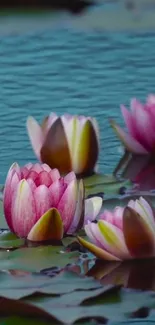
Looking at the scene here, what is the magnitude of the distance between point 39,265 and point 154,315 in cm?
28

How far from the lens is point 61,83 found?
3551 mm

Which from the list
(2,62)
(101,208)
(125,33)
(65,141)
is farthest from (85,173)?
(125,33)

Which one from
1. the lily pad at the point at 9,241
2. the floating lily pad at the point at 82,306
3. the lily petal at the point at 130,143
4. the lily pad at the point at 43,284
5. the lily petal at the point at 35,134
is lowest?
the floating lily pad at the point at 82,306

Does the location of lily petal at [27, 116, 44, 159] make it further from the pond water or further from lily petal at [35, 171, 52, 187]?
lily petal at [35, 171, 52, 187]

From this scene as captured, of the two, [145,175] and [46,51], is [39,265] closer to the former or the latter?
[145,175]

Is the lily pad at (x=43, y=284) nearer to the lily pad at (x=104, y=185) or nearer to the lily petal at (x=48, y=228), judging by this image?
the lily petal at (x=48, y=228)

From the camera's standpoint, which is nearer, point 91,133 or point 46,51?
point 91,133

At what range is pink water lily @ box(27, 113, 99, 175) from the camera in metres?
2.67

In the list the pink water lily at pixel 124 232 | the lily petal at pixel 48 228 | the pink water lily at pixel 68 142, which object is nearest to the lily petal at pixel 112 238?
the pink water lily at pixel 124 232

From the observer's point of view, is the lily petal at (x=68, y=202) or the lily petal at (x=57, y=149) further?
the lily petal at (x=57, y=149)

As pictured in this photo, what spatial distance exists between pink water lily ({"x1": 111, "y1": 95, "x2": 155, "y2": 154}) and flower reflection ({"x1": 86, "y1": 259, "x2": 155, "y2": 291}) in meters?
0.59

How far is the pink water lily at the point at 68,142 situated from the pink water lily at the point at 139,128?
115mm

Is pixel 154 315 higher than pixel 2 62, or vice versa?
→ pixel 2 62

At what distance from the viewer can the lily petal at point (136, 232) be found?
216cm
